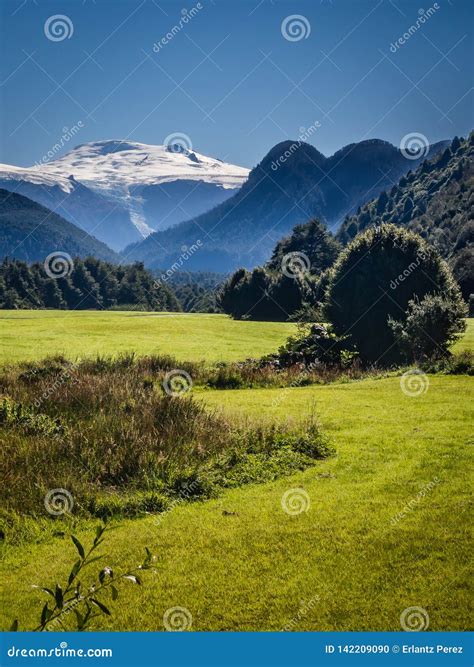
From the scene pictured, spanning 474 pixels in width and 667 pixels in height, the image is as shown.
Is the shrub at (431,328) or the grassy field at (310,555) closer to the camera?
the grassy field at (310,555)

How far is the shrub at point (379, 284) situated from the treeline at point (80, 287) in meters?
108

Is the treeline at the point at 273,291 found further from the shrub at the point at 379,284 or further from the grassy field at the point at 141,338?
the shrub at the point at 379,284

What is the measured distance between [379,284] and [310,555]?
4039 cm

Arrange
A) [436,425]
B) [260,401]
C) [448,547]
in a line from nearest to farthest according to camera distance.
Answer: [448,547], [436,425], [260,401]

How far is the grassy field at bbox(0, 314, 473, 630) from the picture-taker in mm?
7230

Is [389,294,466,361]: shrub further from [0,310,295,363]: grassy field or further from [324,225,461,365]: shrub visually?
[0,310,295,363]: grassy field

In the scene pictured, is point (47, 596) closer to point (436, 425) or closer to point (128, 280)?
point (436, 425)

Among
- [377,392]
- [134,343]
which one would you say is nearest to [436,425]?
[377,392]

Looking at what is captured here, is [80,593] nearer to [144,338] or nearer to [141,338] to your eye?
[141,338]

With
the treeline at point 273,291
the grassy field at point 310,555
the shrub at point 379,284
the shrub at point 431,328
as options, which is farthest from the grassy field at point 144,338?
the grassy field at point 310,555

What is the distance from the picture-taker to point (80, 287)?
553 ft

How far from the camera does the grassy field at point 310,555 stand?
7.23 m

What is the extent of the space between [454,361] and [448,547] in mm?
20364

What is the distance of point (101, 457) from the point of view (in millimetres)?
12125
